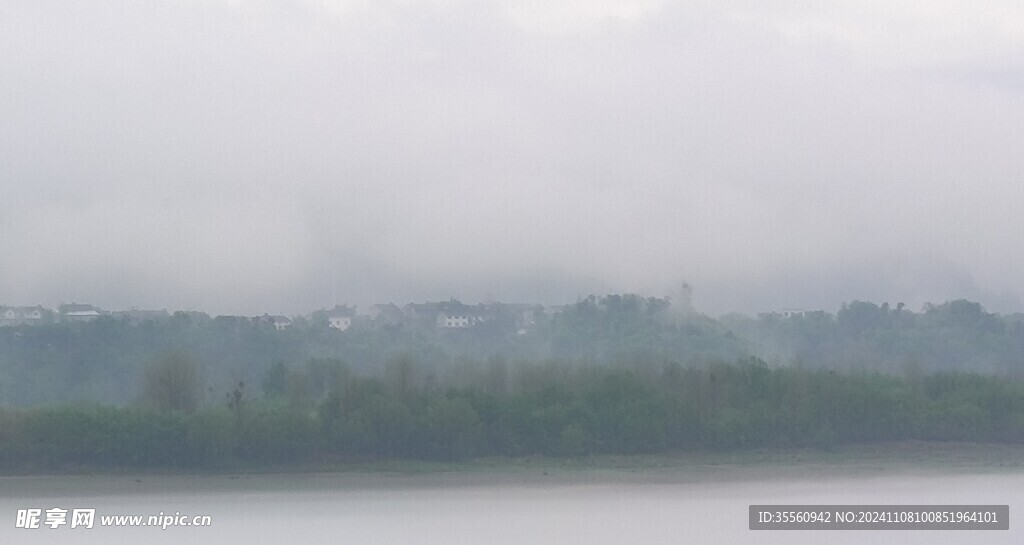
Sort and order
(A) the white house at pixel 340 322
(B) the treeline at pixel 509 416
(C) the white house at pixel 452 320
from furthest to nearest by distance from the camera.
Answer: (C) the white house at pixel 452 320 < (A) the white house at pixel 340 322 < (B) the treeline at pixel 509 416

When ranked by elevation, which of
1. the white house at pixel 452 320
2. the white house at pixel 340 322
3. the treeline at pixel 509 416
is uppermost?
the white house at pixel 452 320

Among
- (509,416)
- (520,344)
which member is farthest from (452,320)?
(509,416)

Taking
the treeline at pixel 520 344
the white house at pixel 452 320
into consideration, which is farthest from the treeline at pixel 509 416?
the white house at pixel 452 320

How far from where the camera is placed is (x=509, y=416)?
27969 millimetres

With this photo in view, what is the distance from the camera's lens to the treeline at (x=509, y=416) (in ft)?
85.0

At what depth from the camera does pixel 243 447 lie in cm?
2619

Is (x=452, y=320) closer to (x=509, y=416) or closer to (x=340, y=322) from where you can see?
(x=340, y=322)

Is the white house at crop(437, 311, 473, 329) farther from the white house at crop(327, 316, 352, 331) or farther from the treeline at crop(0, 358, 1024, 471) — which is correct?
the treeline at crop(0, 358, 1024, 471)

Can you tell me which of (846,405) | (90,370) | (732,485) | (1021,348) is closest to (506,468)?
(732,485)

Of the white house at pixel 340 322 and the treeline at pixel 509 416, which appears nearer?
the treeline at pixel 509 416

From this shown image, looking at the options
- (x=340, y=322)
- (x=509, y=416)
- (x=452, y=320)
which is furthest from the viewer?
(x=452, y=320)

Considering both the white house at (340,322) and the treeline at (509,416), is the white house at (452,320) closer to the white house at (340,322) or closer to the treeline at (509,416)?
the white house at (340,322)

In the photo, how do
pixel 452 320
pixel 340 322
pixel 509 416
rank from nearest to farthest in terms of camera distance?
1. pixel 509 416
2. pixel 340 322
3. pixel 452 320

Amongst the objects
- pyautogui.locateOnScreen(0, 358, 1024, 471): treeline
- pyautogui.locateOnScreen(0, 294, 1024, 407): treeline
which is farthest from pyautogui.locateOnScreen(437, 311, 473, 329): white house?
pyautogui.locateOnScreen(0, 358, 1024, 471): treeline
